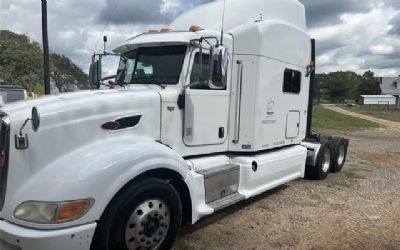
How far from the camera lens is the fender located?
3881mm

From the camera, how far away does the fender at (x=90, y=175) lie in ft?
12.7

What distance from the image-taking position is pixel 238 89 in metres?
6.70

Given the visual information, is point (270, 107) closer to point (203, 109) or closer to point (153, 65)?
point (203, 109)

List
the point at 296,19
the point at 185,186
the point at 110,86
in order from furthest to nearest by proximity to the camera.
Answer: the point at 296,19
the point at 110,86
the point at 185,186

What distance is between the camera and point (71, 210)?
385 centimetres

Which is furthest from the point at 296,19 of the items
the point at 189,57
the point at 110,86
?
the point at 110,86

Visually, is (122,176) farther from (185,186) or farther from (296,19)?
(296,19)

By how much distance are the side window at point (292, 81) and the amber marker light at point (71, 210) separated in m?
4.88

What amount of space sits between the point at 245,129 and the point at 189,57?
1.68m

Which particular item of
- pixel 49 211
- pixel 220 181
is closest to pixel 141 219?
pixel 49 211

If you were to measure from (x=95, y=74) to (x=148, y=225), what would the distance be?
3.19m

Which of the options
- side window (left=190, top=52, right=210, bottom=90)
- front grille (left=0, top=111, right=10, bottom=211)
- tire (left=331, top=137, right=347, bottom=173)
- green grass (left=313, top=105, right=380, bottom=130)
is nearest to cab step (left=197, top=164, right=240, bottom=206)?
side window (left=190, top=52, right=210, bottom=90)

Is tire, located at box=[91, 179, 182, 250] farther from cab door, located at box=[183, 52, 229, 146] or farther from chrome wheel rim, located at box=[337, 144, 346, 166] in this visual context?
chrome wheel rim, located at box=[337, 144, 346, 166]

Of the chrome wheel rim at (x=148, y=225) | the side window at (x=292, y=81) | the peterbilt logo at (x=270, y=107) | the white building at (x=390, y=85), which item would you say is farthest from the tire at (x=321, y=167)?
the white building at (x=390, y=85)
